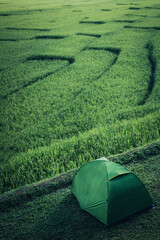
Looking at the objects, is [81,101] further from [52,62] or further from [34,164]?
[52,62]

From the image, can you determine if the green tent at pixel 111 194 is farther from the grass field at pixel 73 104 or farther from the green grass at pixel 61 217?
the grass field at pixel 73 104

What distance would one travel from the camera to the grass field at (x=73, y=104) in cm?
370

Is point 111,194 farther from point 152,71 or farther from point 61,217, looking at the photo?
point 152,71

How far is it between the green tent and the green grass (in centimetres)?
10

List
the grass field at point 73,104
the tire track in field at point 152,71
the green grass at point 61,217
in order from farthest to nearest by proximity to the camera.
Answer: the tire track in field at point 152,71 → the grass field at point 73,104 → the green grass at point 61,217

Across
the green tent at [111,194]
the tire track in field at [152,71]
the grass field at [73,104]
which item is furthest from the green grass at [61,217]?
the tire track in field at [152,71]

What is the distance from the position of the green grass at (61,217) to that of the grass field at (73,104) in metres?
0.40

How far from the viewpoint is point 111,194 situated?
2473 mm

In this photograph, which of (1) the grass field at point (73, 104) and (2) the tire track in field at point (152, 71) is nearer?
(1) the grass field at point (73, 104)

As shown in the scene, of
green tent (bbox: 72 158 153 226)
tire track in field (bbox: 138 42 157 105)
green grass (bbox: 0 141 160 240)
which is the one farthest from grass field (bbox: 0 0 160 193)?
green tent (bbox: 72 158 153 226)

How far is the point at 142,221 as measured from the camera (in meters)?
2.46

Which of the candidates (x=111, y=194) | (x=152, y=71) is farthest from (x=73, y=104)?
(x=152, y=71)

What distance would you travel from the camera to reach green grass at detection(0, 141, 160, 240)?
7.75 ft

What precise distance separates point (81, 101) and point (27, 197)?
306 centimetres
